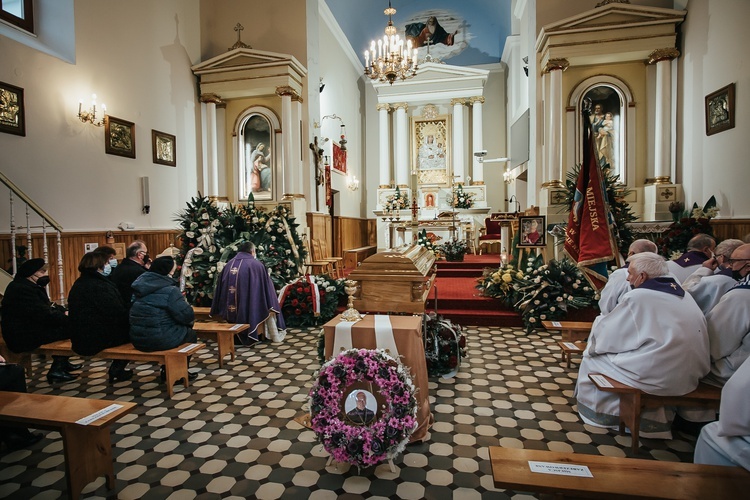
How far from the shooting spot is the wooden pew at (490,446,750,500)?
169 cm

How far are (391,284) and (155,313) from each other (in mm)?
2300

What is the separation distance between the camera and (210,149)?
9773mm

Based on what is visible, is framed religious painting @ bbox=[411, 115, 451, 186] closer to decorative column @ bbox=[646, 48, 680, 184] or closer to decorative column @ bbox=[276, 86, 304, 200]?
decorative column @ bbox=[276, 86, 304, 200]

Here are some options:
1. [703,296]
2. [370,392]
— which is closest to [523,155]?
[703,296]

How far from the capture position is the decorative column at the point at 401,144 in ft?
50.2

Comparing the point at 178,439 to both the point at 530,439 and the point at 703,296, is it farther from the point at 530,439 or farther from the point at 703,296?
the point at 703,296

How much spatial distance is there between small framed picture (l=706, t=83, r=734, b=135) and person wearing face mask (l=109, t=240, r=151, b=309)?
26.9 feet

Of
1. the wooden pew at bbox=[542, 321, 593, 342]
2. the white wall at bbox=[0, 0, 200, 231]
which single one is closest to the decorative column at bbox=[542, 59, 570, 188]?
the wooden pew at bbox=[542, 321, 593, 342]

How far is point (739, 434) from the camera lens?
71.0 inches

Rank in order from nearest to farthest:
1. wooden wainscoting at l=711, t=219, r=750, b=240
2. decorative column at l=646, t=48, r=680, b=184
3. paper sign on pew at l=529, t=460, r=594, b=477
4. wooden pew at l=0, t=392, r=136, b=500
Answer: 1. paper sign on pew at l=529, t=460, r=594, b=477
2. wooden pew at l=0, t=392, r=136, b=500
3. wooden wainscoting at l=711, t=219, r=750, b=240
4. decorative column at l=646, t=48, r=680, b=184

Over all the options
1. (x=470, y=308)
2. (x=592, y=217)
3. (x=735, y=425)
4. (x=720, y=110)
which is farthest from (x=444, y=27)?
(x=735, y=425)

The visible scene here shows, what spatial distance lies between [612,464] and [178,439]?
112 inches

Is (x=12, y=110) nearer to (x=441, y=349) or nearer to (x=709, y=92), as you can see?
(x=441, y=349)

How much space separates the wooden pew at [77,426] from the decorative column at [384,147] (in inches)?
526
